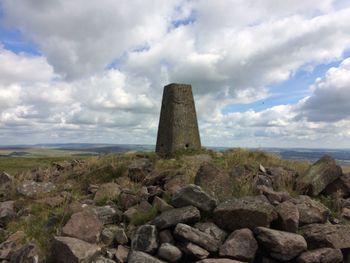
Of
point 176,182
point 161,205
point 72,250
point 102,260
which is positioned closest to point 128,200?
point 161,205

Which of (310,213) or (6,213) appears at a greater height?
(310,213)

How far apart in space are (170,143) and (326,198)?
7.09 meters

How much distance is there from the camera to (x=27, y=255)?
7680 millimetres

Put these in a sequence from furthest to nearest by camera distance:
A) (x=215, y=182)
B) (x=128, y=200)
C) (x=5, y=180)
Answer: (x=5, y=180) < (x=128, y=200) < (x=215, y=182)

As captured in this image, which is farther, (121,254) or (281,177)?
(281,177)

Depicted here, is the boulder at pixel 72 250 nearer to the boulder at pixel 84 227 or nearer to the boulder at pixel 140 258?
the boulder at pixel 84 227

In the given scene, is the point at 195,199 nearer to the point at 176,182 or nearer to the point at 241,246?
the point at 241,246

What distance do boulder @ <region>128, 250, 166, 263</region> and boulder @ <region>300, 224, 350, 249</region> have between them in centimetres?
325

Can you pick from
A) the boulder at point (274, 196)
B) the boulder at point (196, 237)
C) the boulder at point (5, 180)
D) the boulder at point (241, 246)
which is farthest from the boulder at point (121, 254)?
the boulder at point (5, 180)

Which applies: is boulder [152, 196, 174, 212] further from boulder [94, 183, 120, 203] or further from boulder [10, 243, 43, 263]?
boulder [10, 243, 43, 263]

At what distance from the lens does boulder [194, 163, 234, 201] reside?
380 inches

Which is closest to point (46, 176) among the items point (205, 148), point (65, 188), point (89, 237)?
point (65, 188)

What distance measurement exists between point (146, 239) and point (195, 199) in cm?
151

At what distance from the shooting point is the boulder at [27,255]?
24.9 ft
